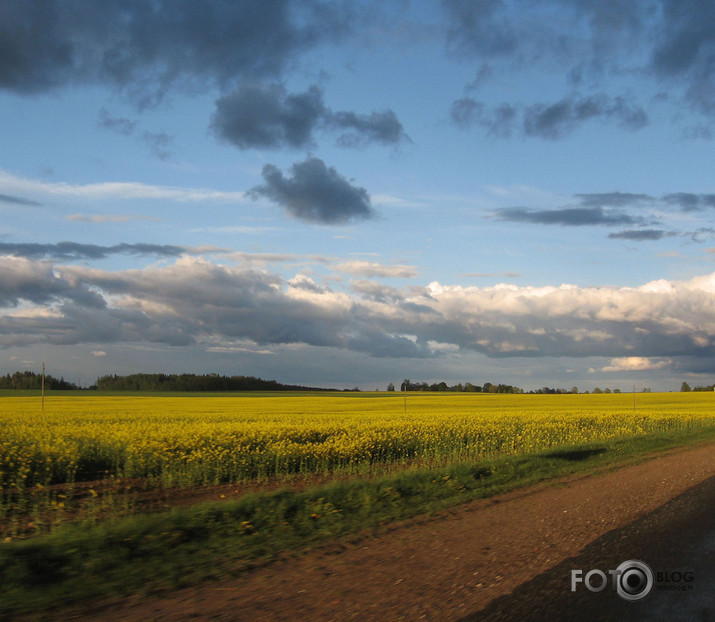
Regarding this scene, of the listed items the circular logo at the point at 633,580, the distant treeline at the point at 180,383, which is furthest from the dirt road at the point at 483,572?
the distant treeline at the point at 180,383

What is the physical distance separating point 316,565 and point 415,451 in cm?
1355

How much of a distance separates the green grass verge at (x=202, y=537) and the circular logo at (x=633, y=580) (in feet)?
11.0

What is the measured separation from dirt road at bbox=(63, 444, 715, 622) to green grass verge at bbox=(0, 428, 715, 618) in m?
0.49

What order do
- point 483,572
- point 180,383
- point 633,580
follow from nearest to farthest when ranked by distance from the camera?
point 633,580, point 483,572, point 180,383

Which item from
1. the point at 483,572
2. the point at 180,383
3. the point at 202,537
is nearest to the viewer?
the point at 483,572

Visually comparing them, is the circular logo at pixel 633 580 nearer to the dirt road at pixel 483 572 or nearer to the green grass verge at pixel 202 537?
the dirt road at pixel 483 572

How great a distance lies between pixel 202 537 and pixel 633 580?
5.21 metres

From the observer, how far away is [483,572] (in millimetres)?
6266

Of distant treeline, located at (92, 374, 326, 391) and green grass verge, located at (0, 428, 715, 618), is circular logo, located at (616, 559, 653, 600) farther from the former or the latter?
distant treeline, located at (92, 374, 326, 391)

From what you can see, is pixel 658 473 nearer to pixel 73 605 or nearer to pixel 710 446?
pixel 710 446

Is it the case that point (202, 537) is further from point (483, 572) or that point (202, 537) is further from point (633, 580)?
point (633, 580)

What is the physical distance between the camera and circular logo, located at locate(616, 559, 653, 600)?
5.56m

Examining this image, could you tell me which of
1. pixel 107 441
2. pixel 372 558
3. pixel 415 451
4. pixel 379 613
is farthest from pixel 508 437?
pixel 379 613

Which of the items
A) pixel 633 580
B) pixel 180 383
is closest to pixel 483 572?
pixel 633 580
